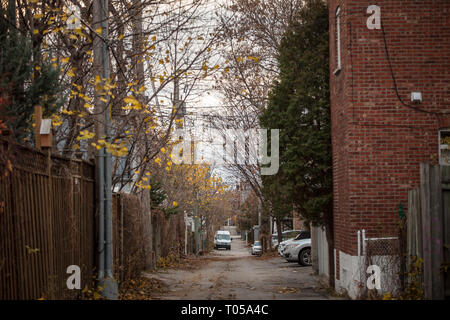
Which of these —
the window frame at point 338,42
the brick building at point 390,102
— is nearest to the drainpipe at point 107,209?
the brick building at point 390,102

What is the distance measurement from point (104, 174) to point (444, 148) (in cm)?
707

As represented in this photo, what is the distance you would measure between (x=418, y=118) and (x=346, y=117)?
58.5 inches

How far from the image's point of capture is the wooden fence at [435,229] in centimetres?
917

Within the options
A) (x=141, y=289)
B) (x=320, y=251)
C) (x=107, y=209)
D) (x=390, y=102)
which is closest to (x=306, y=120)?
(x=390, y=102)

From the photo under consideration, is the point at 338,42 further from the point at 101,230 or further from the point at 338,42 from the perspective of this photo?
the point at 101,230

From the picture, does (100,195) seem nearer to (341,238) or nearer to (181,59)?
(181,59)

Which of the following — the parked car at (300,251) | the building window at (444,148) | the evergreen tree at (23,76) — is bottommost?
the parked car at (300,251)

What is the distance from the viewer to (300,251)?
25.3 m

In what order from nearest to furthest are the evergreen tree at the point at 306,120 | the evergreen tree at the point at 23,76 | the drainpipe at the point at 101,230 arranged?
1. the evergreen tree at the point at 23,76
2. the drainpipe at the point at 101,230
3. the evergreen tree at the point at 306,120

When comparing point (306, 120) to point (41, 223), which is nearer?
point (41, 223)

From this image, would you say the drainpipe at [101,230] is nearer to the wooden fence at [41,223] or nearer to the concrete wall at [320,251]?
the wooden fence at [41,223]

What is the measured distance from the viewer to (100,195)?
1100cm

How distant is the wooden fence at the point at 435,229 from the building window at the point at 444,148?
296 centimetres

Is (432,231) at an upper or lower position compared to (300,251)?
upper
